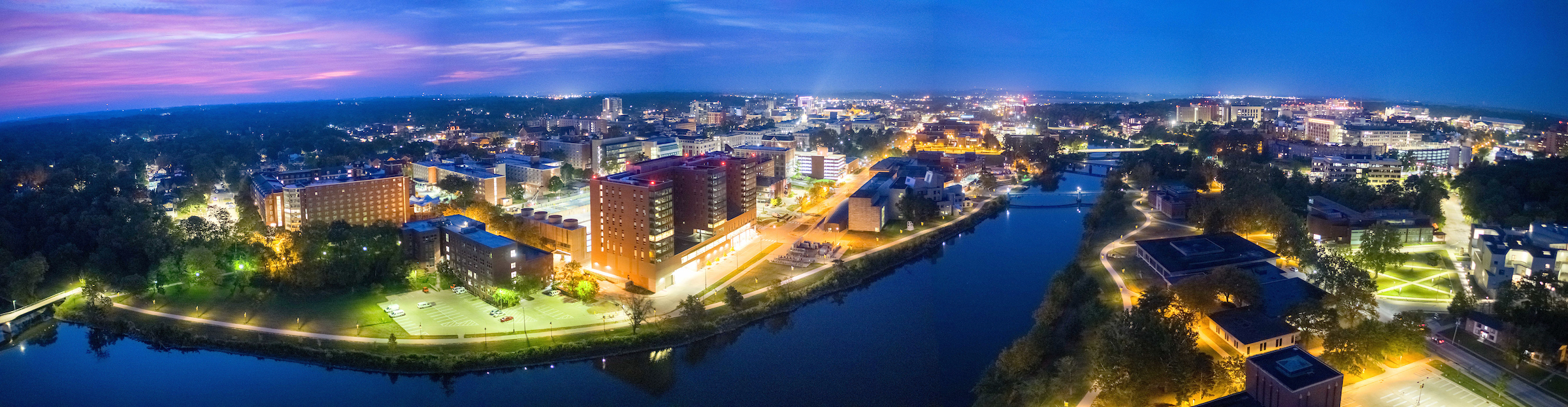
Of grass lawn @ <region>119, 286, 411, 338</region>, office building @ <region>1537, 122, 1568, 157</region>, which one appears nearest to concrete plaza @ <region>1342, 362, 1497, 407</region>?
grass lawn @ <region>119, 286, 411, 338</region>

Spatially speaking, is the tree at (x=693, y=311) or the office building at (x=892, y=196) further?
the office building at (x=892, y=196)

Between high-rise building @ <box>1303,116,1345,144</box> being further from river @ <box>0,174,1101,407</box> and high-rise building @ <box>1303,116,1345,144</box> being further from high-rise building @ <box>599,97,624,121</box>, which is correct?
high-rise building @ <box>599,97,624,121</box>

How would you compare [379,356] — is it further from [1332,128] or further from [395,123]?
[395,123]

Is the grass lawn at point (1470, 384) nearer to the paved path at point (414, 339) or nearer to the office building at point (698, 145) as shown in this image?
the paved path at point (414, 339)

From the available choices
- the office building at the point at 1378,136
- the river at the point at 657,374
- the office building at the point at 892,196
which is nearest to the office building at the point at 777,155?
the office building at the point at 892,196

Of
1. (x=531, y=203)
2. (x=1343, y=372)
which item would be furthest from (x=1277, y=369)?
(x=531, y=203)

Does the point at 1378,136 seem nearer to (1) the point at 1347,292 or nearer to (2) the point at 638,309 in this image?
(1) the point at 1347,292
